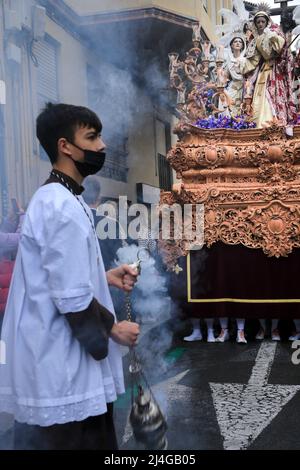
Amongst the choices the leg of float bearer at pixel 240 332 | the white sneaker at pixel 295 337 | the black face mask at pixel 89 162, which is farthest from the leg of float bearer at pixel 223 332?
the black face mask at pixel 89 162

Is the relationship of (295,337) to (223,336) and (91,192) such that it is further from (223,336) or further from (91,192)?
(91,192)

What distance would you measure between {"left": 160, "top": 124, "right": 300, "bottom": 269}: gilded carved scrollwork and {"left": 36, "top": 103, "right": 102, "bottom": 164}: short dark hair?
370cm

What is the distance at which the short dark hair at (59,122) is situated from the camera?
1.92 meters

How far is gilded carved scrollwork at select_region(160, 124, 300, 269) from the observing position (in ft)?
17.9

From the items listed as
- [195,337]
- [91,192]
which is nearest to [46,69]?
[91,192]

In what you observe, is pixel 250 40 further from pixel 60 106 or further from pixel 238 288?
pixel 60 106

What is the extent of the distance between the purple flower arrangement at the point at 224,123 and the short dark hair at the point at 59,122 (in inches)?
158

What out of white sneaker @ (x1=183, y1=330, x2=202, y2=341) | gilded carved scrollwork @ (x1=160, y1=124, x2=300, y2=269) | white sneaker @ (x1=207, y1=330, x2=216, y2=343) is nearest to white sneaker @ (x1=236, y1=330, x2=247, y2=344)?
white sneaker @ (x1=207, y1=330, x2=216, y2=343)

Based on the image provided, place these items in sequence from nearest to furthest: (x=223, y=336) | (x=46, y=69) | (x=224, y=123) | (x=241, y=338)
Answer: (x=46, y=69), (x=241, y=338), (x=223, y=336), (x=224, y=123)

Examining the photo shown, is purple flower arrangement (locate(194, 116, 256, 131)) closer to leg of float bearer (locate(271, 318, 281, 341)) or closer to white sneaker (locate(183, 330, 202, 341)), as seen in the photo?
leg of float bearer (locate(271, 318, 281, 341))

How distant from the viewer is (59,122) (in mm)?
1918

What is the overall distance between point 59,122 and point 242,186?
394cm
